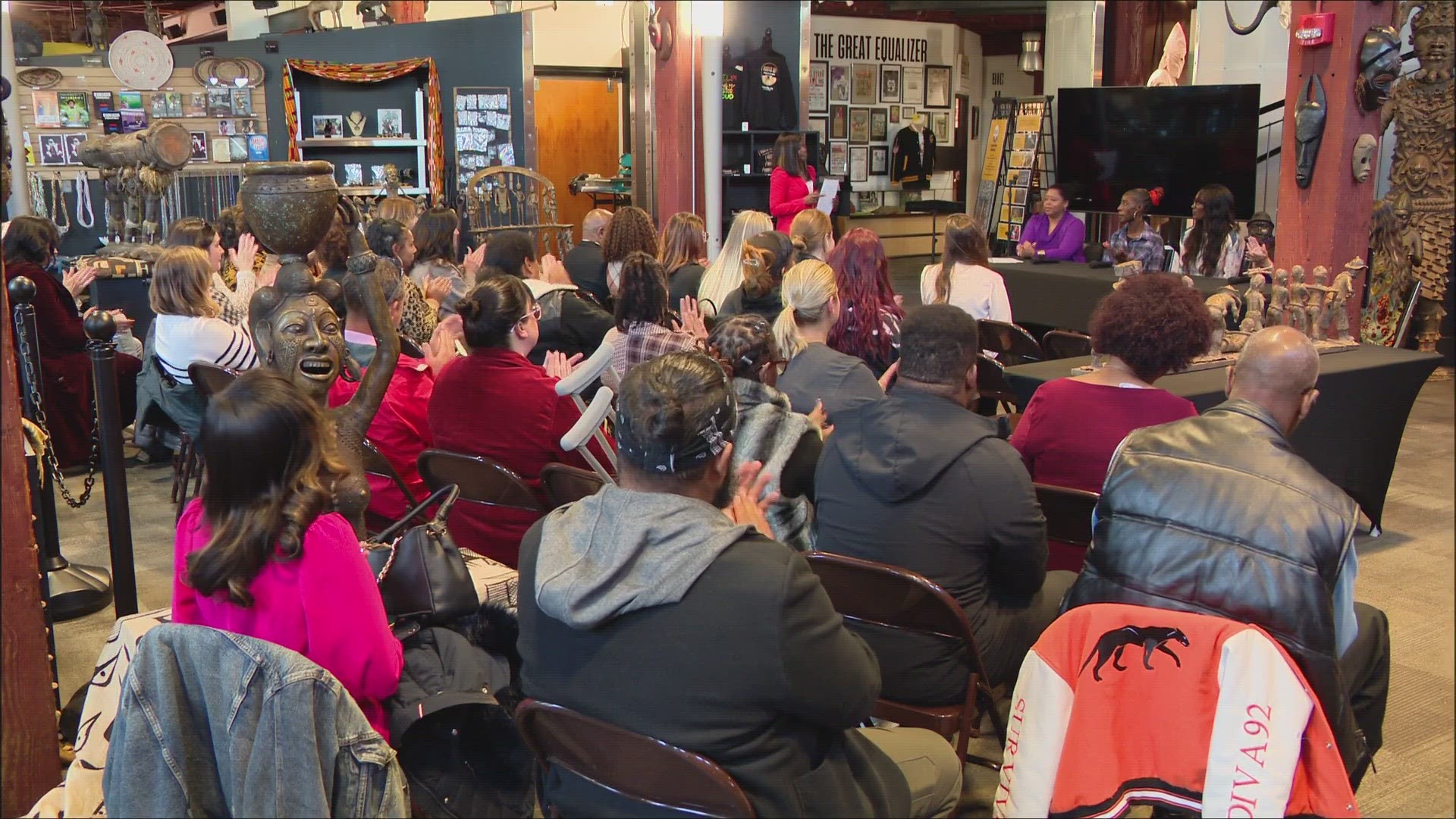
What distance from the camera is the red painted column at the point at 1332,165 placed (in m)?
6.74

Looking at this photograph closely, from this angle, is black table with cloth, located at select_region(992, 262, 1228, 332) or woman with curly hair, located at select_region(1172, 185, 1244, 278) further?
woman with curly hair, located at select_region(1172, 185, 1244, 278)

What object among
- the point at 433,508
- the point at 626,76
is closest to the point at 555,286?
the point at 433,508

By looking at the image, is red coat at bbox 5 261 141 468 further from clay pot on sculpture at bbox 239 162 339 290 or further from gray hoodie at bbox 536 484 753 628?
gray hoodie at bbox 536 484 753 628

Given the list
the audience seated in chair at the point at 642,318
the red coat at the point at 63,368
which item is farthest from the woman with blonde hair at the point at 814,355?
the red coat at the point at 63,368

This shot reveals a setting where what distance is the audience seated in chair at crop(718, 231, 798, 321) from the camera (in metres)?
4.88

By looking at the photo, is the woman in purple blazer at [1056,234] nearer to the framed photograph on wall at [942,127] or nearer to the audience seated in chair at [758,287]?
the audience seated in chair at [758,287]

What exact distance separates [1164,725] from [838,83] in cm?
1348

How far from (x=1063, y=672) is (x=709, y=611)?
653mm

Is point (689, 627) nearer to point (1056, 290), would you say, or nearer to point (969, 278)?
point (969, 278)

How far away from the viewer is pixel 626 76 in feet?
45.6

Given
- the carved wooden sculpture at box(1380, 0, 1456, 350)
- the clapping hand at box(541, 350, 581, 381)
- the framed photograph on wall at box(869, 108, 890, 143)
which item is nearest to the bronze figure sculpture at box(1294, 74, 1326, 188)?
the carved wooden sculpture at box(1380, 0, 1456, 350)

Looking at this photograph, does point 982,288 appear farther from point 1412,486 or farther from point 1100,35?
point 1100,35

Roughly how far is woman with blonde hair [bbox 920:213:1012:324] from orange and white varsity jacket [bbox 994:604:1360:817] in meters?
3.56

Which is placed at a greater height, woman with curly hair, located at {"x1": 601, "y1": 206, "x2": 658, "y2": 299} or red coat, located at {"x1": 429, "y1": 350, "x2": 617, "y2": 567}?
woman with curly hair, located at {"x1": 601, "y1": 206, "x2": 658, "y2": 299}
